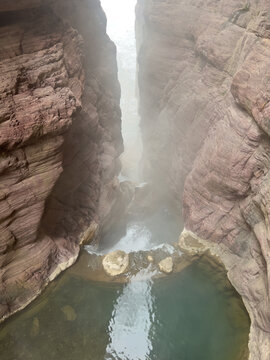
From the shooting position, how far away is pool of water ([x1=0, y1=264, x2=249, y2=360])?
8.78 metres

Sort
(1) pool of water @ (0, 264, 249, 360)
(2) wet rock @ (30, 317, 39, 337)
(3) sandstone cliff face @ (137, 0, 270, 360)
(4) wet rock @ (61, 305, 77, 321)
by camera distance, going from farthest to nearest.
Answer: (4) wet rock @ (61, 305, 77, 321)
(3) sandstone cliff face @ (137, 0, 270, 360)
(2) wet rock @ (30, 317, 39, 337)
(1) pool of water @ (0, 264, 249, 360)

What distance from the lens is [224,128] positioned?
1098 centimetres

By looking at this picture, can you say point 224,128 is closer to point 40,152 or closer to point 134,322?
point 40,152

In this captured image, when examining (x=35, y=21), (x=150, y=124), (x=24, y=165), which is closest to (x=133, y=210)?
(x=150, y=124)

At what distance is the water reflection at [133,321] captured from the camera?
895 centimetres

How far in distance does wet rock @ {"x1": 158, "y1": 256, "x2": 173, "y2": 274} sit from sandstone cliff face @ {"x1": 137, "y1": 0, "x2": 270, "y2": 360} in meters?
1.66

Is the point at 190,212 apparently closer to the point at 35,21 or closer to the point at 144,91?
the point at 35,21

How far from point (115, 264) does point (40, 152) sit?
498 cm

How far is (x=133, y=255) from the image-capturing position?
38.1 feet

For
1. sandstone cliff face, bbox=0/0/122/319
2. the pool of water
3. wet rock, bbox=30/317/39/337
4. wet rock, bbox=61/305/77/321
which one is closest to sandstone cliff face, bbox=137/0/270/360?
the pool of water

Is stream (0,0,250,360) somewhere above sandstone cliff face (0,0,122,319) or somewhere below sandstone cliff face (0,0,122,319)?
below

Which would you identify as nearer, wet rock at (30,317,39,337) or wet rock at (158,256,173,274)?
wet rock at (30,317,39,337)

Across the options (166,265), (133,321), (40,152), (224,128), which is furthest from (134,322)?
(224,128)

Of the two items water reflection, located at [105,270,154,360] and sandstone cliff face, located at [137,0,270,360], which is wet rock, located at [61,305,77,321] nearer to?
water reflection, located at [105,270,154,360]
